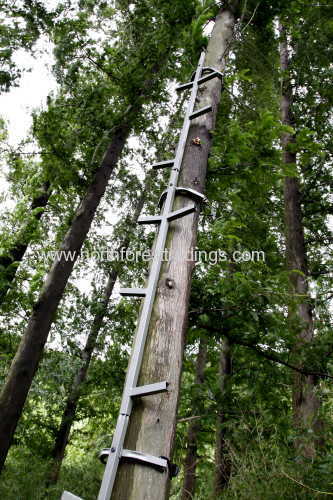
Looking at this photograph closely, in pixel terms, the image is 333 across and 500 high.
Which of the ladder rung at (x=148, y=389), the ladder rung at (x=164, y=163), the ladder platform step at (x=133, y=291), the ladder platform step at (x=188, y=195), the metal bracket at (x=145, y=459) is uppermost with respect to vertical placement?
the ladder rung at (x=164, y=163)

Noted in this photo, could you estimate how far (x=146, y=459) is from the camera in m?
1.60

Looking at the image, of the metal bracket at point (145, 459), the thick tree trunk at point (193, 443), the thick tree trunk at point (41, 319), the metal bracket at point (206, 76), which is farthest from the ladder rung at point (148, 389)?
the thick tree trunk at point (193, 443)

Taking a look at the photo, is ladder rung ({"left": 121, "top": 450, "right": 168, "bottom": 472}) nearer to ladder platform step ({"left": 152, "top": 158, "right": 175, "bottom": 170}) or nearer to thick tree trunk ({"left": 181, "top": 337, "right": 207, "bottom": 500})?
ladder platform step ({"left": 152, "top": 158, "right": 175, "bottom": 170})

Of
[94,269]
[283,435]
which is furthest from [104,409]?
[283,435]

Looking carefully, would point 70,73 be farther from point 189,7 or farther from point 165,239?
point 165,239

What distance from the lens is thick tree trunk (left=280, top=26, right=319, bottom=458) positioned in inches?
141

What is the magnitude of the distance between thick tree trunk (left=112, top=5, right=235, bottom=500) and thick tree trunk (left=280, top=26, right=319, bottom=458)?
4.48ft

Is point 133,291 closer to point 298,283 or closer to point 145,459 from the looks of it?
point 145,459

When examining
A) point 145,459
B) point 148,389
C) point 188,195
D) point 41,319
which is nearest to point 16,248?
point 41,319

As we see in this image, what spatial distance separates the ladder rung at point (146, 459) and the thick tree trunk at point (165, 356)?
1.2 inches

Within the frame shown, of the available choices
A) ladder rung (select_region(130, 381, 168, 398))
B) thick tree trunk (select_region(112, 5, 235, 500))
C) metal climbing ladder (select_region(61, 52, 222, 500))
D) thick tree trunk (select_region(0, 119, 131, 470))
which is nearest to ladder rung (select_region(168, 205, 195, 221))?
metal climbing ladder (select_region(61, 52, 222, 500))

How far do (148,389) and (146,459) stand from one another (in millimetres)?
300

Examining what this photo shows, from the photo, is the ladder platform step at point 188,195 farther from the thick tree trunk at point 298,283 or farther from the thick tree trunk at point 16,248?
the thick tree trunk at point 16,248

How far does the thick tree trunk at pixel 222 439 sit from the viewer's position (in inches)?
152
